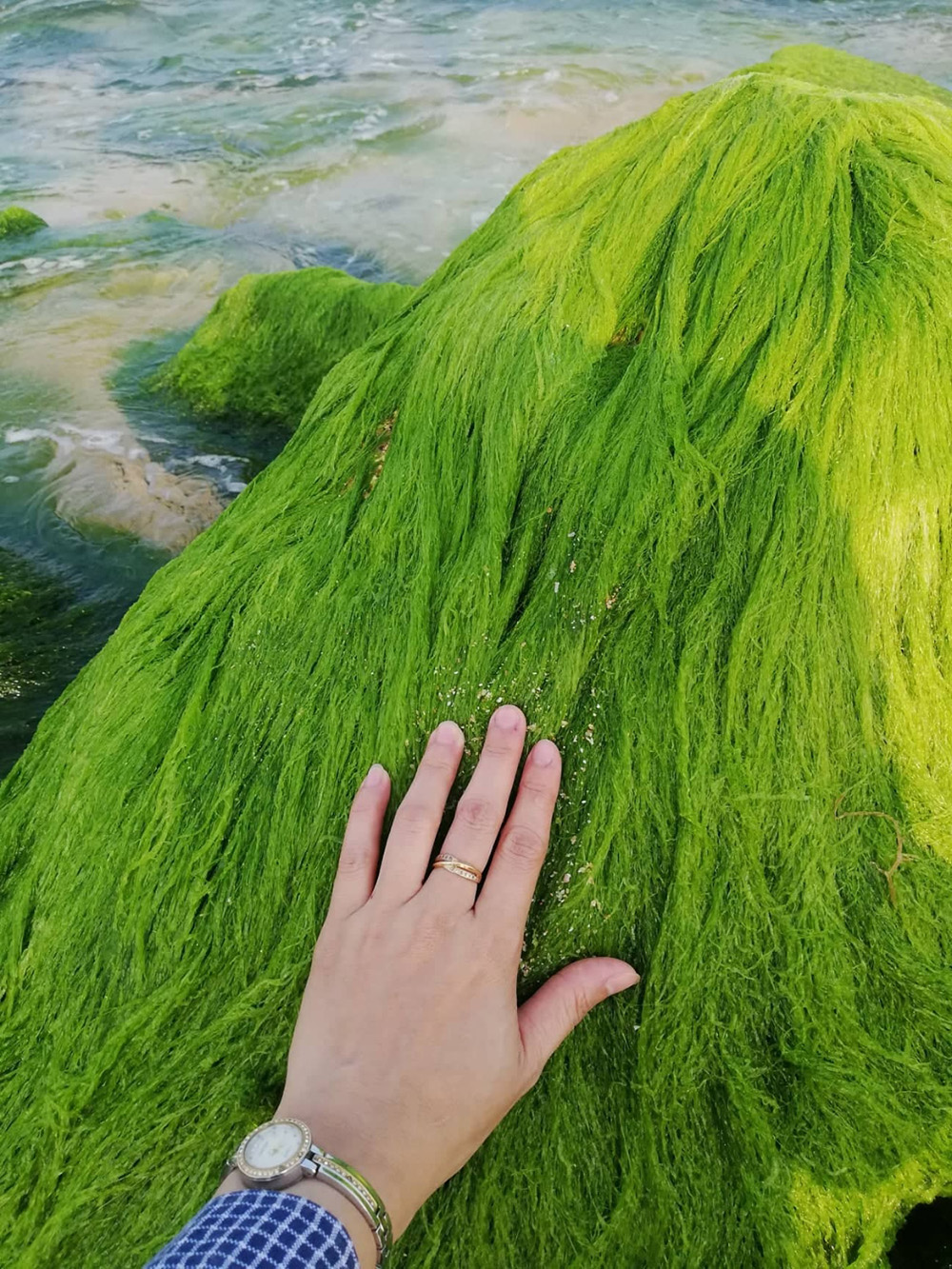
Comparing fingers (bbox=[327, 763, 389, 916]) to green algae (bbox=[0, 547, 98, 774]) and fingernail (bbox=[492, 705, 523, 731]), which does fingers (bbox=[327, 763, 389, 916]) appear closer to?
fingernail (bbox=[492, 705, 523, 731])

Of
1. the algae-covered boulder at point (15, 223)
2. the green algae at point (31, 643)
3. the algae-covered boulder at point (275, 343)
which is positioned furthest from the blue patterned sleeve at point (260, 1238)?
the algae-covered boulder at point (15, 223)

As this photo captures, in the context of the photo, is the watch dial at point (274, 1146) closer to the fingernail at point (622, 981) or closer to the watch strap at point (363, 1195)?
the watch strap at point (363, 1195)

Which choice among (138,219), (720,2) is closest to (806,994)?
(138,219)

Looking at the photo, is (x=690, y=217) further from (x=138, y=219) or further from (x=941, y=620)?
(x=138, y=219)

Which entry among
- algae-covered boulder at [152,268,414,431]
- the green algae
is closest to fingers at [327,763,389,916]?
the green algae

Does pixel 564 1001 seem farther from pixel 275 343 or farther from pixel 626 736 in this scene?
pixel 275 343

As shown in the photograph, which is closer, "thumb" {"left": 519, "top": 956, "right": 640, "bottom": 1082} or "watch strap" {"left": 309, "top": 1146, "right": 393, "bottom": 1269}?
"watch strap" {"left": 309, "top": 1146, "right": 393, "bottom": 1269}

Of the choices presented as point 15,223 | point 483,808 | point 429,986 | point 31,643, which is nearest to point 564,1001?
point 429,986
